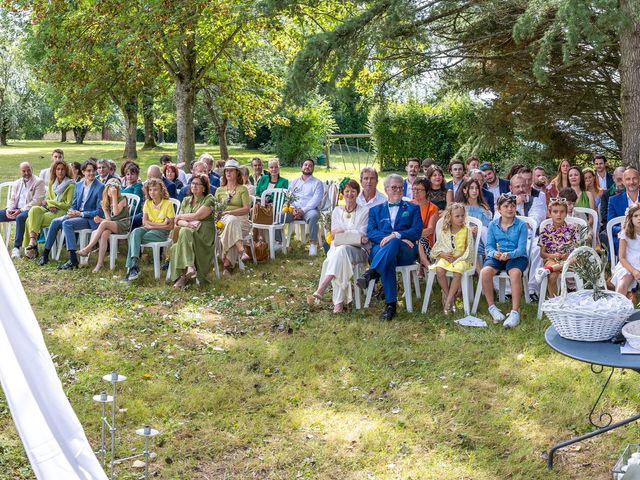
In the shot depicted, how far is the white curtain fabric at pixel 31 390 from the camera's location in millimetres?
2451

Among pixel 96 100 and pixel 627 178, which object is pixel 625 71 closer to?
pixel 627 178

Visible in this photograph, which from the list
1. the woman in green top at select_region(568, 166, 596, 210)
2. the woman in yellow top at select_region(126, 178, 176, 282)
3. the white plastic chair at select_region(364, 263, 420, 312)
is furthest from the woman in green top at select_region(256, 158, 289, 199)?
the woman in green top at select_region(568, 166, 596, 210)

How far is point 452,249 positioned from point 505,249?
19.7 inches

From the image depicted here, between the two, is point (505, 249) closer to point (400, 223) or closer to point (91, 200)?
point (400, 223)

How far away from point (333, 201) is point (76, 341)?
16.8 feet

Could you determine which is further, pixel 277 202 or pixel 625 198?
pixel 277 202

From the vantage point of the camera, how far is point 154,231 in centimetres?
873

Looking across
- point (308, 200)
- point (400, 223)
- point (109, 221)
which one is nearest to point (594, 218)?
point (400, 223)

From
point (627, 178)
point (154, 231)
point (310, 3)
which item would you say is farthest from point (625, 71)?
point (154, 231)

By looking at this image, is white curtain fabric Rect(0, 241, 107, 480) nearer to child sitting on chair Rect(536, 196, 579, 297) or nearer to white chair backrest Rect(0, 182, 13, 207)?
child sitting on chair Rect(536, 196, 579, 297)

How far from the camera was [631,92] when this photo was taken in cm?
955

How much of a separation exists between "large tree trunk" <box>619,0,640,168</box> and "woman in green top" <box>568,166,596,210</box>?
1149 millimetres

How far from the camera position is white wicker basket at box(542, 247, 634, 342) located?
11.9 ft

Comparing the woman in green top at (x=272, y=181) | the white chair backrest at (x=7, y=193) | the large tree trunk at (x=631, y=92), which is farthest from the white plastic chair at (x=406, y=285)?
the white chair backrest at (x=7, y=193)
